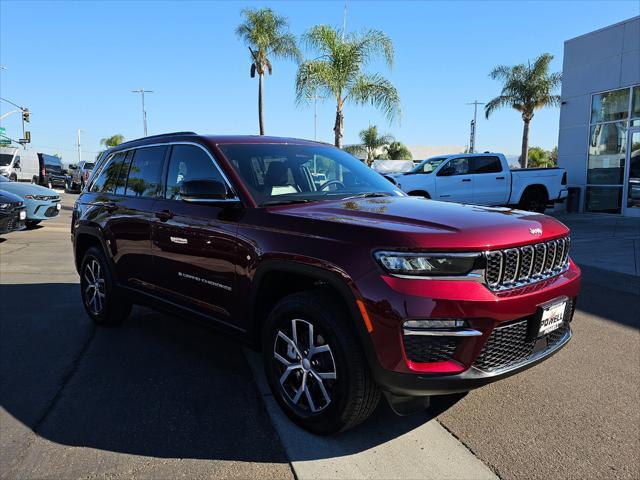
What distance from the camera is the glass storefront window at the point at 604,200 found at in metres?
15.9

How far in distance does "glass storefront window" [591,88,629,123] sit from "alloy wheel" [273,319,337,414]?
53.4 feet

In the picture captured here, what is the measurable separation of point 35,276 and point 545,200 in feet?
45.7

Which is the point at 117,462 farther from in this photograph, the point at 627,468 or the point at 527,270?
the point at 627,468

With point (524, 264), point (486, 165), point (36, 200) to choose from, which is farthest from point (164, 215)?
point (486, 165)

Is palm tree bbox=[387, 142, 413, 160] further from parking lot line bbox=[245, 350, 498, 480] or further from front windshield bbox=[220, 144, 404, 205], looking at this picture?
parking lot line bbox=[245, 350, 498, 480]

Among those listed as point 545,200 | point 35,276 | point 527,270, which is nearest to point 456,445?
point 527,270

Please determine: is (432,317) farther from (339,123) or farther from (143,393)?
(339,123)

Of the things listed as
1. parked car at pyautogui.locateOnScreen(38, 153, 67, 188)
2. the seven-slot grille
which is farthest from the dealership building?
parked car at pyautogui.locateOnScreen(38, 153, 67, 188)

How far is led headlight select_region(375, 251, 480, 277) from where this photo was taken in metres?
2.54

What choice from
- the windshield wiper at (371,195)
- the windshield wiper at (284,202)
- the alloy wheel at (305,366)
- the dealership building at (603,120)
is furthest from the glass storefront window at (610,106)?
the alloy wheel at (305,366)

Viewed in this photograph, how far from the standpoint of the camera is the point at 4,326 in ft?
16.7

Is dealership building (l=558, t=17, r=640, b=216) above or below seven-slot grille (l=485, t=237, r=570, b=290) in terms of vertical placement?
above

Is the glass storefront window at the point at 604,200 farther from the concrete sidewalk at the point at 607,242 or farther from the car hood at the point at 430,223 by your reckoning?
the car hood at the point at 430,223

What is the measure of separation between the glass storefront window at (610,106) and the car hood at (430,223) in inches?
597
